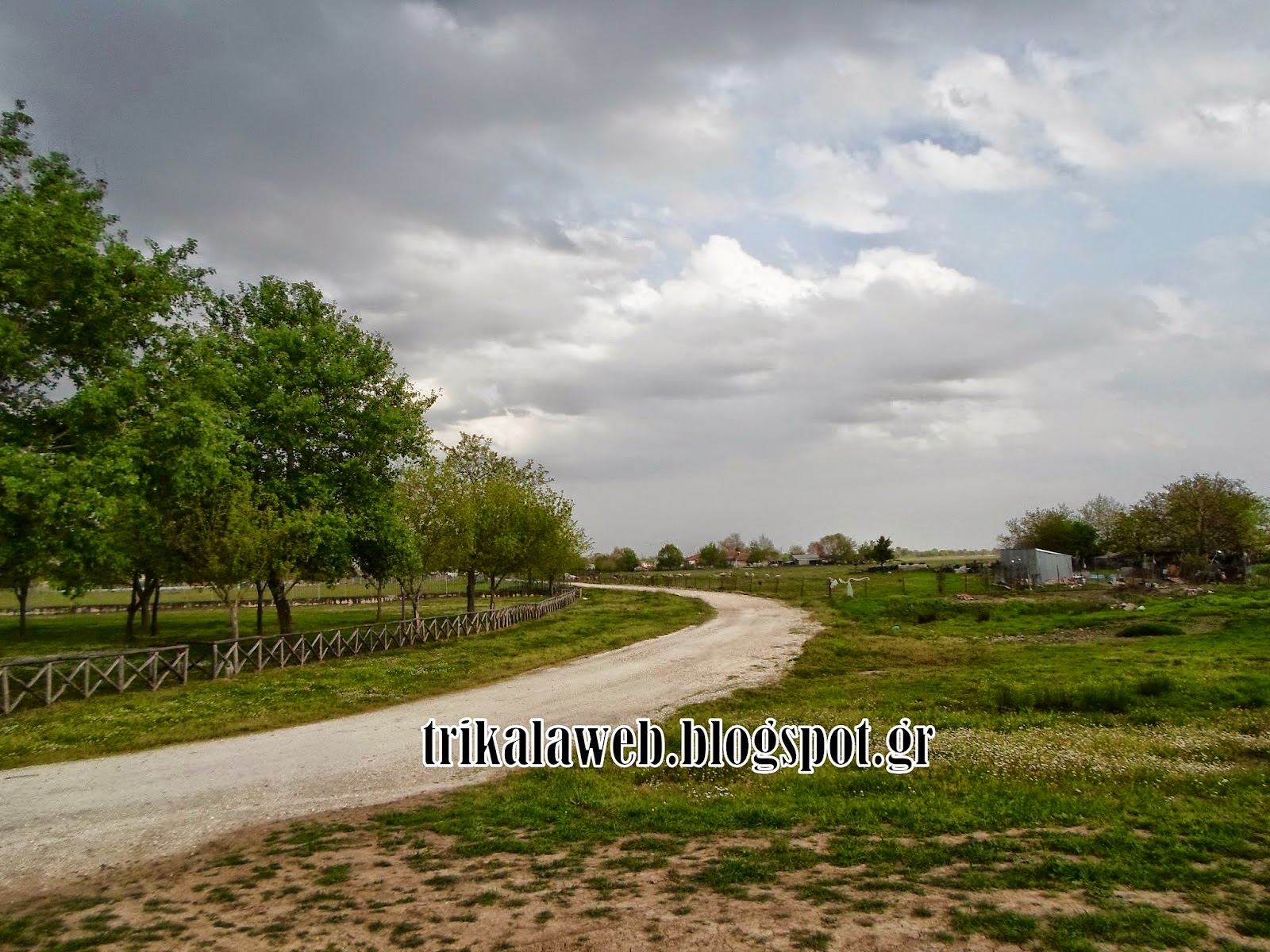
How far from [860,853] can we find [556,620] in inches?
1312

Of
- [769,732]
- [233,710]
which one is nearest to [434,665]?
[233,710]

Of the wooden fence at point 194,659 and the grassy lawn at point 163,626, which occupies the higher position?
the wooden fence at point 194,659

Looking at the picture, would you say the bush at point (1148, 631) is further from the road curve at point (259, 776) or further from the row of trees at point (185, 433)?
the row of trees at point (185, 433)

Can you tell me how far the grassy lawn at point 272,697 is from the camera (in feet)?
49.0

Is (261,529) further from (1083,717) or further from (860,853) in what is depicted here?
(1083,717)

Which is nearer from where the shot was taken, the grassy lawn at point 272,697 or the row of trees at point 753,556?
the grassy lawn at point 272,697

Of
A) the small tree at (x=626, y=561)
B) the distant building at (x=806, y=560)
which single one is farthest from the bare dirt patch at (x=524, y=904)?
the distant building at (x=806, y=560)

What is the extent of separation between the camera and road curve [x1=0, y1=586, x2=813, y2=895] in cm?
944

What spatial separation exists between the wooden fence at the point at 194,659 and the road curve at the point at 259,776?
21.3ft

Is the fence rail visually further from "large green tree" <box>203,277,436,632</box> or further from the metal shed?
the metal shed

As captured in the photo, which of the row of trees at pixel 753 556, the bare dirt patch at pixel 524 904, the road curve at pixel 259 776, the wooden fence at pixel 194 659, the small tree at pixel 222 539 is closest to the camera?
the bare dirt patch at pixel 524 904

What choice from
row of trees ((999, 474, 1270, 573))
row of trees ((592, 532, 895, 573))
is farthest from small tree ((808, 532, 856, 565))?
row of trees ((999, 474, 1270, 573))

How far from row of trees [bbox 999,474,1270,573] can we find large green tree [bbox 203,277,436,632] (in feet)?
192

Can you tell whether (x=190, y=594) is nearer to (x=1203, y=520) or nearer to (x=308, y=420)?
(x=308, y=420)
